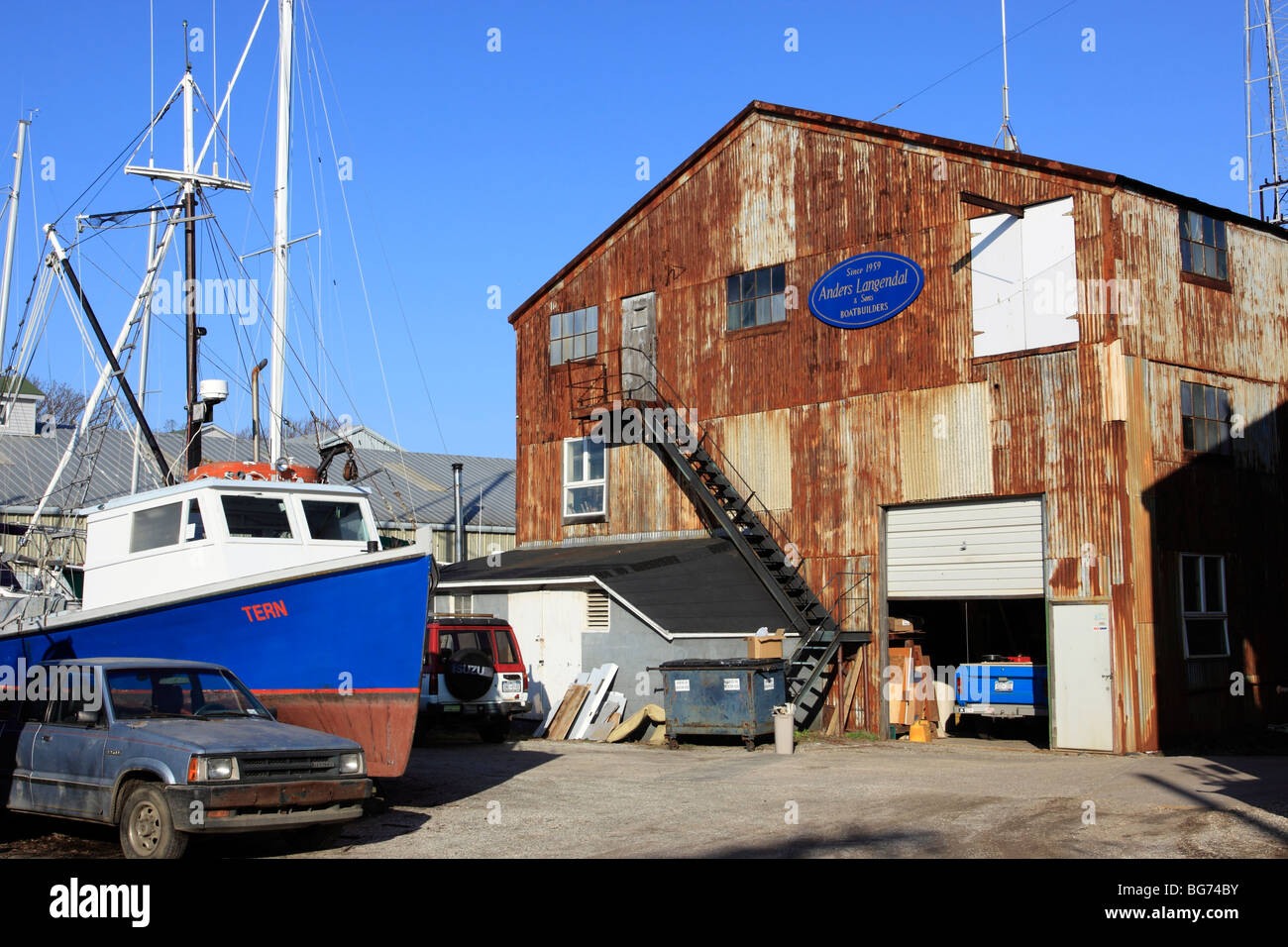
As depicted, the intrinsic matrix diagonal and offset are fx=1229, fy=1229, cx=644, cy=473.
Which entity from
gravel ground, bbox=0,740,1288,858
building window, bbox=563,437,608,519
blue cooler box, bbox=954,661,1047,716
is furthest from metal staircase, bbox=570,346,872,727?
gravel ground, bbox=0,740,1288,858

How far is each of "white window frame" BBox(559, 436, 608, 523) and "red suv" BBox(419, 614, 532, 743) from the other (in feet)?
22.6

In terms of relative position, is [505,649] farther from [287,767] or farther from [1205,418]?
[1205,418]

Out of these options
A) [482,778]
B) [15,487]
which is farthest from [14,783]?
[15,487]

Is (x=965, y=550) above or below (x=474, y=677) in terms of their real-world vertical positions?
above

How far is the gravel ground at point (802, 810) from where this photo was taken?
456 inches

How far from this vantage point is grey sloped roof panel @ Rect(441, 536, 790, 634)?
24.6m

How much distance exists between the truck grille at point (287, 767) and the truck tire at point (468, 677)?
11729mm

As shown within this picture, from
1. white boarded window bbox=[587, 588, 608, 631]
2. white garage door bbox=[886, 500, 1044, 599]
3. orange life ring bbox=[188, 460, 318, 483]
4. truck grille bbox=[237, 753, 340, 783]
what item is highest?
orange life ring bbox=[188, 460, 318, 483]

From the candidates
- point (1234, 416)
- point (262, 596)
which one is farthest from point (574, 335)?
point (262, 596)

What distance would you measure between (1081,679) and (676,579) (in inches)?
340

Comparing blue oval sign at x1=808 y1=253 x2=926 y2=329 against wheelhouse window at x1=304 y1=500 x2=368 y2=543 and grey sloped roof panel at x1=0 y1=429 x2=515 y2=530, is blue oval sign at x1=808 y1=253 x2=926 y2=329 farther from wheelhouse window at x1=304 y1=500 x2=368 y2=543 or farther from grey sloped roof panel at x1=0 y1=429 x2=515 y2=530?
grey sloped roof panel at x1=0 y1=429 x2=515 y2=530

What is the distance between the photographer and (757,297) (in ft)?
91.1

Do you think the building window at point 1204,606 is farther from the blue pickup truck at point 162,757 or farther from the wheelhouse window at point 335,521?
the blue pickup truck at point 162,757
